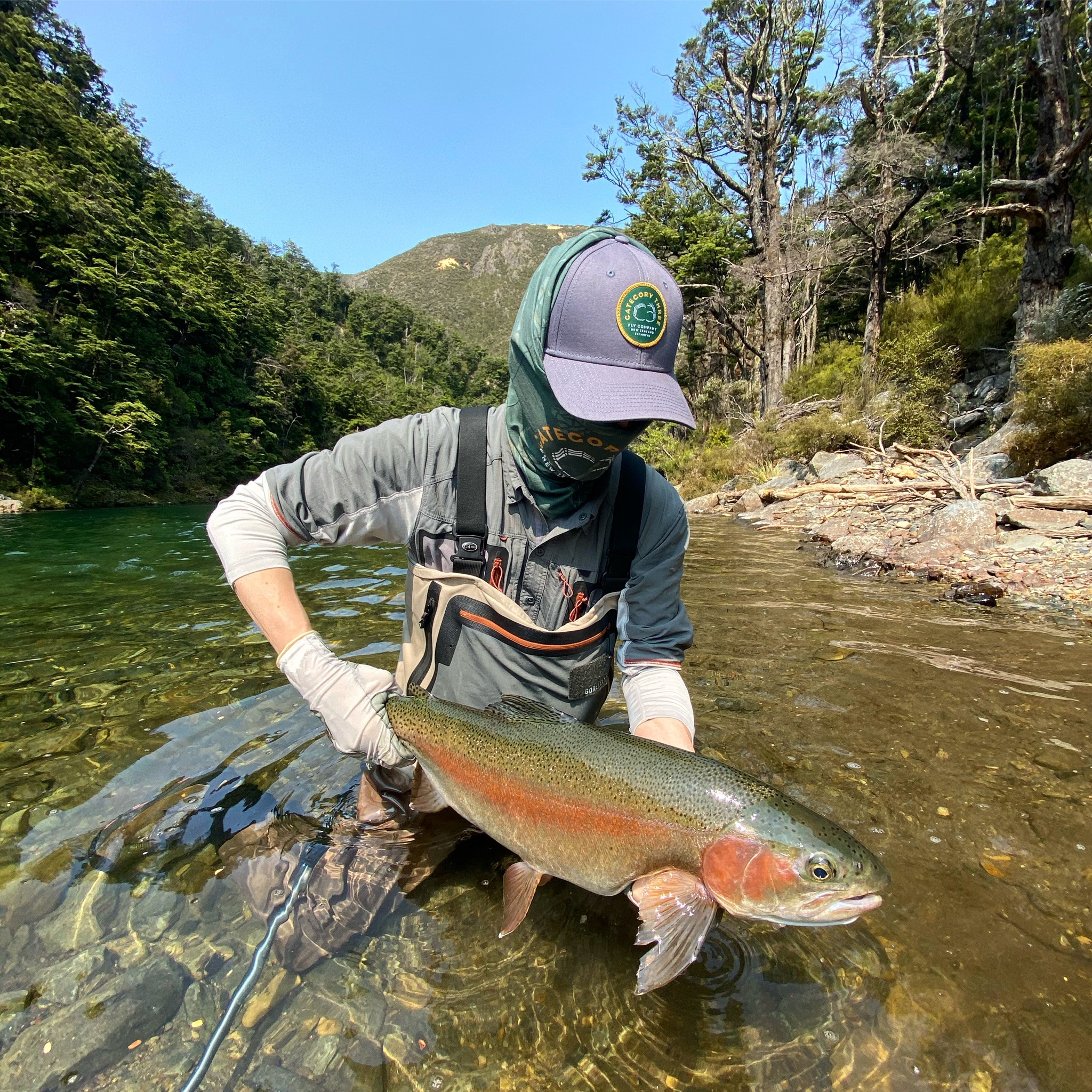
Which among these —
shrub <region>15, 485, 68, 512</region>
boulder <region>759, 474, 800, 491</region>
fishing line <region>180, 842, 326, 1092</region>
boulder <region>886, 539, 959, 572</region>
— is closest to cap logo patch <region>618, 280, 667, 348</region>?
fishing line <region>180, 842, 326, 1092</region>

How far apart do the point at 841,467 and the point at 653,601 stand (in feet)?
52.0

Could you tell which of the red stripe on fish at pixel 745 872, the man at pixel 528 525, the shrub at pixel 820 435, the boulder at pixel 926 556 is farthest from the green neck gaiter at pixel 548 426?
the shrub at pixel 820 435

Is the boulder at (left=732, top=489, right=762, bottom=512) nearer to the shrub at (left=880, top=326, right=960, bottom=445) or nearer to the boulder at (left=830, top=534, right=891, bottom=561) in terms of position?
the shrub at (left=880, top=326, right=960, bottom=445)

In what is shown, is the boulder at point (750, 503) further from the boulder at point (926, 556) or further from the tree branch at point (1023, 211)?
the tree branch at point (1023, 211)

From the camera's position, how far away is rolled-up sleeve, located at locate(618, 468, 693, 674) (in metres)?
2.42

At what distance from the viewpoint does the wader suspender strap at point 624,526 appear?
2410 millimetres

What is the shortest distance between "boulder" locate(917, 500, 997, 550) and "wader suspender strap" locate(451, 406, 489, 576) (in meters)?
8.08

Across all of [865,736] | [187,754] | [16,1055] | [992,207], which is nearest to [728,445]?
[992,207]

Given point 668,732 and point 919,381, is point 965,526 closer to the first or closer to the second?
point 668,732

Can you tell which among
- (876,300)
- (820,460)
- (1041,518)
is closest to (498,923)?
(1041,518)

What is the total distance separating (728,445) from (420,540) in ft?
73.1

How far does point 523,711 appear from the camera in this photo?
→ 2051 millimetres

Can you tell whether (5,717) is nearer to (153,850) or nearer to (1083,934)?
(153,850)

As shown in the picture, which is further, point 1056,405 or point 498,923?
point 1056,405
